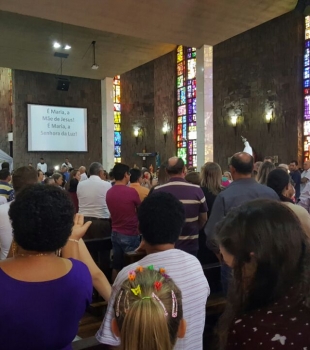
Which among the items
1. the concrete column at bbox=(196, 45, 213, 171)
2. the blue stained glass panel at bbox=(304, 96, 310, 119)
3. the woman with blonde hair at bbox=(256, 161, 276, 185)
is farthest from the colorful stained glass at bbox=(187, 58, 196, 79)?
the woman with blonde hair at bbox=(256, 161, 276, 185)

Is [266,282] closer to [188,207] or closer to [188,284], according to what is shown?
[188,284]

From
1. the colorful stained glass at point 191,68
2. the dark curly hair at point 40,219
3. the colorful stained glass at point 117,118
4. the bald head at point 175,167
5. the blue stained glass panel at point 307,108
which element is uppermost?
the colorful stained glass at point 191,68

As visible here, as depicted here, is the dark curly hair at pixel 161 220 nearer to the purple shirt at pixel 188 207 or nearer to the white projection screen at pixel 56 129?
the purple shirt at pixel 188 207

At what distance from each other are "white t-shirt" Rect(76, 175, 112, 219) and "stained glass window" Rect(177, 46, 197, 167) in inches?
414

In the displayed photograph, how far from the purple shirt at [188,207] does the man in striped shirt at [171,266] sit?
114cm

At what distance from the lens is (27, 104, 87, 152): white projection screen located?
14.5 metres

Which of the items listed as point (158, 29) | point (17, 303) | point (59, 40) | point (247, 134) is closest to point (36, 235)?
point (17, 303)

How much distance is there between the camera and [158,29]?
8.18 meters

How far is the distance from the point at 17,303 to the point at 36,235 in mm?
224

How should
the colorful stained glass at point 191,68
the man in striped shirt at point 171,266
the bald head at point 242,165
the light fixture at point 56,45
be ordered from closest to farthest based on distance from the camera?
the man in striped shirt at point 171,266 → the bald head at point 242,165 → the light fixture at point 56,45 → the colorful stained glass at point 191,68

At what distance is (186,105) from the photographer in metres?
15.1

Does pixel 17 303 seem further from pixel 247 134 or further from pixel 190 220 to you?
pixel 247 134

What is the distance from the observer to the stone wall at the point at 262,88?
11.2m

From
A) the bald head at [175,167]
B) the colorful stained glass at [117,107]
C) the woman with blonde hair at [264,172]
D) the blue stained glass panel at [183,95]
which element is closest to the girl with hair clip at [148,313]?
the bald head at [175,167]
